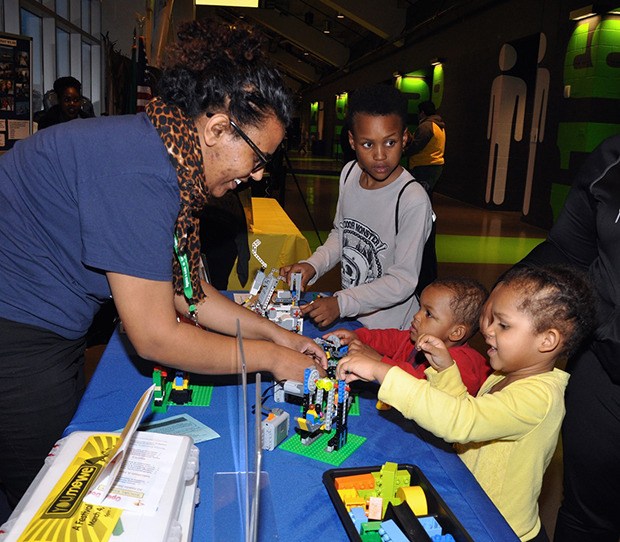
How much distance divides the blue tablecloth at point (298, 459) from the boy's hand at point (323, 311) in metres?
0.49

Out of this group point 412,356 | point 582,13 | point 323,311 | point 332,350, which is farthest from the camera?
point 582,13

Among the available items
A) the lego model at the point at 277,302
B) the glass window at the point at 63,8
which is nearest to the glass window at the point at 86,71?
the glass window at the point at 63,8

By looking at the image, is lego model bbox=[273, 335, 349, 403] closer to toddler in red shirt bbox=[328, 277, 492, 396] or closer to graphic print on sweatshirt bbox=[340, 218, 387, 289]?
toddler in red shirt bbox=[328, 277, 492, 396]

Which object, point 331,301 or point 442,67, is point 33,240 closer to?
point 331,301

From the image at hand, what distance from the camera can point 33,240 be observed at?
1.28 m

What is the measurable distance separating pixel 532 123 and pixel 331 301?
8.91 metres

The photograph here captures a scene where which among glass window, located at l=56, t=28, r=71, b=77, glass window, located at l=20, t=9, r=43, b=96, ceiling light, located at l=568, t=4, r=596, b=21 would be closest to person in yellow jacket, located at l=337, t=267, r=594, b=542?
glass window, located at l=20, t=9, r=43, b=96

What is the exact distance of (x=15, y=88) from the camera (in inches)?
180

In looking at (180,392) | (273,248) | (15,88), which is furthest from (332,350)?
(15,88)

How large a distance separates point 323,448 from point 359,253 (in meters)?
1.16

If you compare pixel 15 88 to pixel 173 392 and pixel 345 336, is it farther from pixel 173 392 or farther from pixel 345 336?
pixel 173 392

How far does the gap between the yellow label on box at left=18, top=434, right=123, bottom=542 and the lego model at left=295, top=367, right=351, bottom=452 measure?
0.48 metres

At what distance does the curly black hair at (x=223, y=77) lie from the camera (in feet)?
Answer: 4.11

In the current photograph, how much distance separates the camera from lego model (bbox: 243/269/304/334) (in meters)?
2.00
